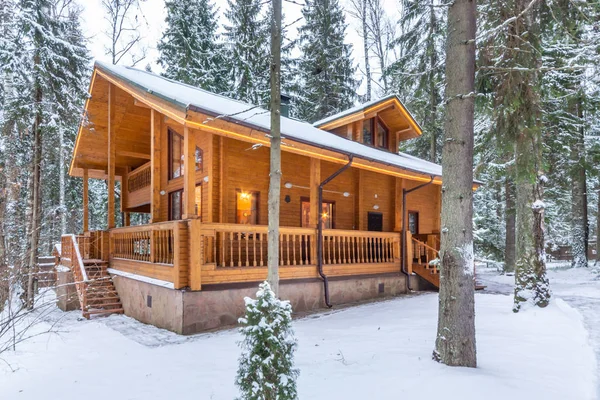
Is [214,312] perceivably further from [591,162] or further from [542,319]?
[591,162]

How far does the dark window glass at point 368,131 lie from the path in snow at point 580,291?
6.35 metres

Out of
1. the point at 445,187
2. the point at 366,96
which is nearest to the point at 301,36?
the point at 366,96

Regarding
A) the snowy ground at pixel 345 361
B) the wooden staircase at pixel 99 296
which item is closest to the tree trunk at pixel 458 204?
the snowy ground at pixel 345 361

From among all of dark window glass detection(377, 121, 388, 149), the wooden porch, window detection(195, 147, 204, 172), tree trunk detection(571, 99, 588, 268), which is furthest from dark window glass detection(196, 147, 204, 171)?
tree trunk detection(571, 99, 588, 268)

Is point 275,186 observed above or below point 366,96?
below

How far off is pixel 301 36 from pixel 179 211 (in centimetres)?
1684

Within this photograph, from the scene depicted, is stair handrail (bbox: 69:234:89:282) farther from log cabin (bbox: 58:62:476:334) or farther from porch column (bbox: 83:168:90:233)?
porch column (bbox: 83:168:90:233)

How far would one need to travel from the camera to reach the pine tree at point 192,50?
2108 centimetres

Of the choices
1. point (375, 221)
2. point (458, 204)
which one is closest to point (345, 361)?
point (458, 204)

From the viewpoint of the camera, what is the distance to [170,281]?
291 inches

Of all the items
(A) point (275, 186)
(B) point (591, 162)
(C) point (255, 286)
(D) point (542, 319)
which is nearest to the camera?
(A) point (275, 186)

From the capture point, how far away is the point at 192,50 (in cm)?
2125

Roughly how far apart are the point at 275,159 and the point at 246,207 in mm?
5954

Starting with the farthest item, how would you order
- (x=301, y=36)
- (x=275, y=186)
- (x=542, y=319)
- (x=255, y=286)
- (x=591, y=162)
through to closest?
(x=301, y=36), (x=591, y=162), (x=255, y=286), (x=542, y=319), (x=275, y=186)
